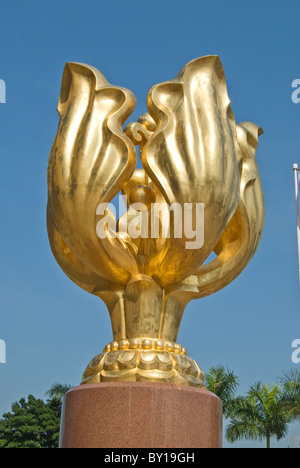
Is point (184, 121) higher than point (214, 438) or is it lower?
higher

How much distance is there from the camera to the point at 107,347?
18.4ft

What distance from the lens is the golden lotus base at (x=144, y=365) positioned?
5.21 metres

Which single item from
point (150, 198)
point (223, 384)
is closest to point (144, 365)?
point (150, 198)

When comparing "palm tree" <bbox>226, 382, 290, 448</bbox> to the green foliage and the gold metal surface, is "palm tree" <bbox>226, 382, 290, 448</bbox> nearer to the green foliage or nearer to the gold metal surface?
the green foliage

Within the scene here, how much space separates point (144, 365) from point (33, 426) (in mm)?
20038

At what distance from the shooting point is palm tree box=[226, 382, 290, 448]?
61.6 ft

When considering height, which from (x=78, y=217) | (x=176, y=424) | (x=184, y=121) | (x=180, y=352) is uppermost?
(x=184, y=121)

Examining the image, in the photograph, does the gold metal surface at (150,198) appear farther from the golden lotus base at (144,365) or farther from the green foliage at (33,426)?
the green foliage at (33,426)

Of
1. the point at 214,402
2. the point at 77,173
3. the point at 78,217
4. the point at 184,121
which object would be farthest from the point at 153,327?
Result: the point at 184,121

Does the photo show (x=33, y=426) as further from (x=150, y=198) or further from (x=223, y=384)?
(x=150, y=198)
